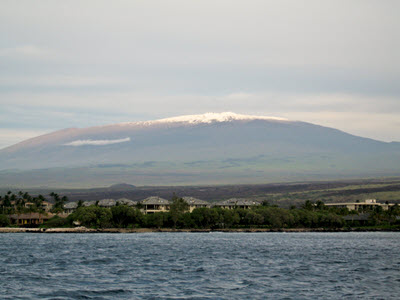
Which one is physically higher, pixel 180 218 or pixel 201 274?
pixel 180 218

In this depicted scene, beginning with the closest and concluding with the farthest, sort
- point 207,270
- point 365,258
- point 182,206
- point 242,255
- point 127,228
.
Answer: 1. point 207,270
2. point 365,258
3. point 242,255
4. point 127,228
5. point 182,206

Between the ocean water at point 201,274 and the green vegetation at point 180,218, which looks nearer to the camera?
the ocean water at point 201,274

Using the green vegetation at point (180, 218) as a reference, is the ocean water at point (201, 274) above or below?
below

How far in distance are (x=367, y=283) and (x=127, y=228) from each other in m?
133

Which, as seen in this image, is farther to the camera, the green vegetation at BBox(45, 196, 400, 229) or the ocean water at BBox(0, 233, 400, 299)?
the green vegetation at BBox(45, 196, 400, 229)

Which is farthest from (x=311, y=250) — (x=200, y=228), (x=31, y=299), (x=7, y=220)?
(x=7, y=220)

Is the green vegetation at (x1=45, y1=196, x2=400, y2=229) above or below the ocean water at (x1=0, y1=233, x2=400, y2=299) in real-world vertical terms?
above

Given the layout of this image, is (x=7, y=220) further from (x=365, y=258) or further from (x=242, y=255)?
(x=365, y=258)

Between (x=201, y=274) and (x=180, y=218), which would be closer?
(x=201, y=274)

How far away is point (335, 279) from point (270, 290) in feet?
29.2

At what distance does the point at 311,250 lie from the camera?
96.6m

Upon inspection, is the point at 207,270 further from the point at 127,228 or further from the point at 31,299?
the point at 127,228

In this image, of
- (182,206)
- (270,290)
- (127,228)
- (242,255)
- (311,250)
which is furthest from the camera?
(182,206)

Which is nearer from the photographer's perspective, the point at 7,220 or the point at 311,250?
the point at 311,250
